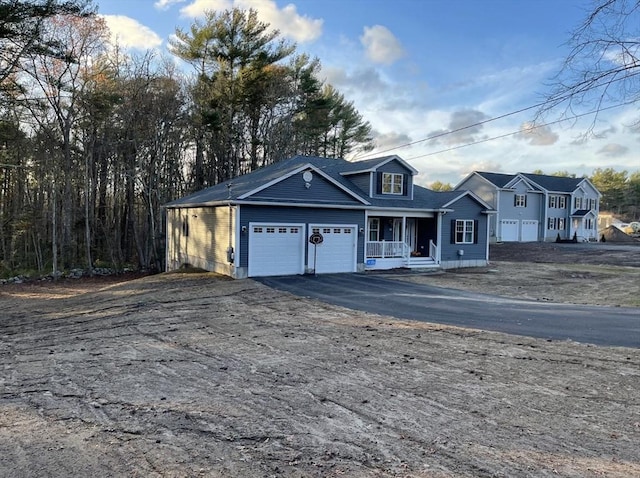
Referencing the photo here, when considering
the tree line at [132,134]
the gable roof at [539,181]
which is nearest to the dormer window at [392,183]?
the tree line at [132,134]

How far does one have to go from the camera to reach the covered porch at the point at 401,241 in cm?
1991

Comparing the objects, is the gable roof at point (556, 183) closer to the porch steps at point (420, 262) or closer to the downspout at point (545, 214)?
the downspout at point (545, 214)

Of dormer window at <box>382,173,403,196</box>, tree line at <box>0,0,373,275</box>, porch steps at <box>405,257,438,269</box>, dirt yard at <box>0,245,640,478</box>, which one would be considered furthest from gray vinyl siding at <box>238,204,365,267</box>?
tree line at <box>0,0,373,275</box>

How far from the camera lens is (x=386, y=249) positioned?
20.2 meters

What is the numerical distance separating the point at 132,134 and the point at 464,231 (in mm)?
19074

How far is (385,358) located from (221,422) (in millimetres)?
2986

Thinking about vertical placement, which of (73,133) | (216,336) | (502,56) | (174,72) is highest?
(174,72)

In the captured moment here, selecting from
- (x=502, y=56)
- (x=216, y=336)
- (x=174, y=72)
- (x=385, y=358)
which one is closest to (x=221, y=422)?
(x=385, y=358)

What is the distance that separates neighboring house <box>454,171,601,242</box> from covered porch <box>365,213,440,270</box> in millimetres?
17774

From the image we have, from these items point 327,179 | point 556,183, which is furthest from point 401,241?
point 556,183

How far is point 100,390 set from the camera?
16.5 ft

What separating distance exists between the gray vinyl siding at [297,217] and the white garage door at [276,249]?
0.65 feet

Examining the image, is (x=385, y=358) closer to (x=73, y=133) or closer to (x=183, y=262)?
(x=183, y=262)

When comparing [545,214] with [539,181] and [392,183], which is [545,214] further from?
[392,183]
